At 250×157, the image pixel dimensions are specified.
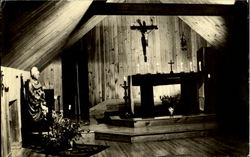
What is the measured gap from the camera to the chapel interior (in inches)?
183

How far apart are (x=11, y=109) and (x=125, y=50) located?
4.90 metres

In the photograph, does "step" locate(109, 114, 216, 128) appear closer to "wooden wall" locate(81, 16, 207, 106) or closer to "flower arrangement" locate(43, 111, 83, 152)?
"flower arrangement" locate(43, 111, 83, 152)

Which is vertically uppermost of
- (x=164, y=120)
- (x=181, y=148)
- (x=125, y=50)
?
(x=125, y=50)

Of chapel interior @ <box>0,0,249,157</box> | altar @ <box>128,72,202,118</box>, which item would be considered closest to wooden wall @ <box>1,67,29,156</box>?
chapel interior @ <box>0,0,249,157</box>

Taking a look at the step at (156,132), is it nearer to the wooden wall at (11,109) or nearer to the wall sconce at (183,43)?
the wooden wall at (11,109)

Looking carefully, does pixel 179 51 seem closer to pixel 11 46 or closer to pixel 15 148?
pixel 15 148

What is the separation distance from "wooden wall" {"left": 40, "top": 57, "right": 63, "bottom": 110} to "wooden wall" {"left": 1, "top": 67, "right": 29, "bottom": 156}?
9.24 ft

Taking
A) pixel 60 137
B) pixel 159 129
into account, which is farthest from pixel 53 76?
pixel 60 137

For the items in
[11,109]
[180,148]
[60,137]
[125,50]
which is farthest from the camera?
[125,50]

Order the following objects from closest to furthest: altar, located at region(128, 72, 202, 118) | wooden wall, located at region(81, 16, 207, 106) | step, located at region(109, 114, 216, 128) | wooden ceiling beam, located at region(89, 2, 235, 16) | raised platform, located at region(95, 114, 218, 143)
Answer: wooden ceiling beam, located at region(89, 2, 235, 16)
raised platform, located at region(95, 114, 218, 143)
step, located at region(109, 114, 216, 128)
altar, located at region(128, 72, 202, 118)
wooden wall, located at region(81, 16, 207, 106)

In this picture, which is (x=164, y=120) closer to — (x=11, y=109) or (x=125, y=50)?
(x=11, y=109)

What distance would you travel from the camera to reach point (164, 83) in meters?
7.38

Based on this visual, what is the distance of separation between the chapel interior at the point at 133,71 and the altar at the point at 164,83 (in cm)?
3

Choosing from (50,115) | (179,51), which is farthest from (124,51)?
(50,115)
